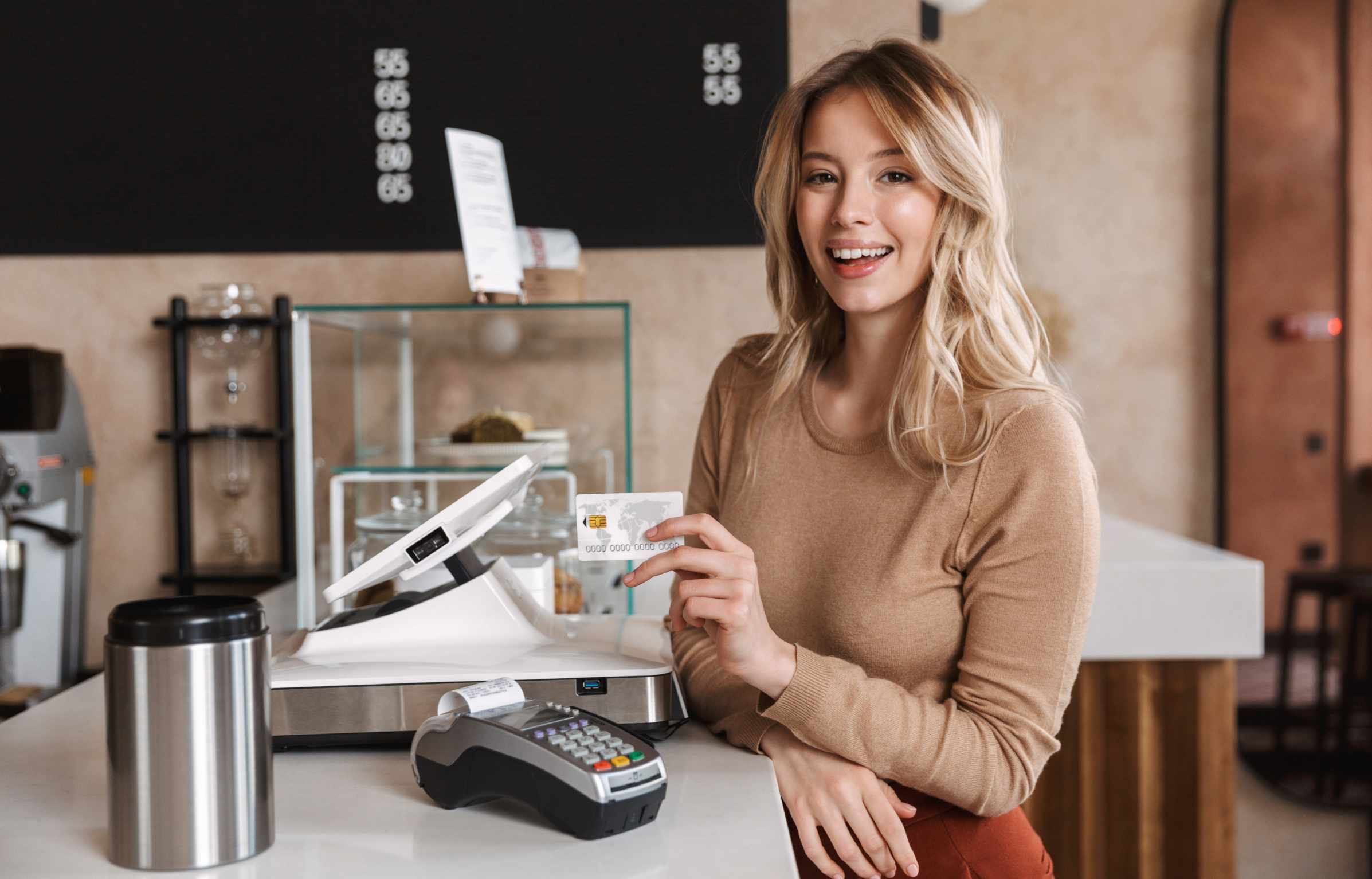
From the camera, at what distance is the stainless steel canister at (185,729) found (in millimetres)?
711

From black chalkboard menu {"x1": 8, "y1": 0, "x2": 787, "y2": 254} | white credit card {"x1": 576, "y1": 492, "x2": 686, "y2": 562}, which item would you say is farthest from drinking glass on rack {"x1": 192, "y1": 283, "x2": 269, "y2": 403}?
white credit card {"x1": 576, "y1": 492, "x2": 686, "y2": 562}

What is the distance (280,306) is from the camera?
7.73 ft

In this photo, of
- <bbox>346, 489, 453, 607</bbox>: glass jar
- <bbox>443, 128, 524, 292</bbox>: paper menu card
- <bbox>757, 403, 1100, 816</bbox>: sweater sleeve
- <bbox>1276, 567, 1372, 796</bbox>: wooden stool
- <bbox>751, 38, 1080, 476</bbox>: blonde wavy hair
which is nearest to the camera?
<bbox>757, 403, 1100, 816</bbox>: sweater sleeve

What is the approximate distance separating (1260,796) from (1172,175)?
58.4 inches

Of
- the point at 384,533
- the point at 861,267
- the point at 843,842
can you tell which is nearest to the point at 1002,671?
the point at 843,842

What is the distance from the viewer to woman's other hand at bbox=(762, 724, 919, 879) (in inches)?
40.6

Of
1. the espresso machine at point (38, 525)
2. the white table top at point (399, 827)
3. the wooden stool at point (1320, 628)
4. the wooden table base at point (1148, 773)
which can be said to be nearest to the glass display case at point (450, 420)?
the white table top at point (399, 827)

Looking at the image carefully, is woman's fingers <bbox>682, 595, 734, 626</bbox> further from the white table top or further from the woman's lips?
the woman's lips

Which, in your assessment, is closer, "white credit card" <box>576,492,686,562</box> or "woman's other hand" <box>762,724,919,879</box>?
"white credit card" <box>576,492,686,562</box>

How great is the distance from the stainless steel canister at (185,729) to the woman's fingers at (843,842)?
0.52 m

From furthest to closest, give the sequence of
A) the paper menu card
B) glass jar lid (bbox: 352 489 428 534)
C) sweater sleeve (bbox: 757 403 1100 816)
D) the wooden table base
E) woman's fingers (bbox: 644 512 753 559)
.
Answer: the wooden table base < the paper menu card < glass jar lid (bbox: 352 489 428 534) < sweater sleeve (bbox: 757 403 1100 816) < woman's fingers (bbox: 644 512 753 559)

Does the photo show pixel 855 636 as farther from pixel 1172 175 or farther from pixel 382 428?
pixel 1172 175

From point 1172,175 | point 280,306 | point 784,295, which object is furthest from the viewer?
point 1172,175

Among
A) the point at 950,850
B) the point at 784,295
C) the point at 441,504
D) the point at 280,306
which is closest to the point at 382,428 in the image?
the point at 441,504
